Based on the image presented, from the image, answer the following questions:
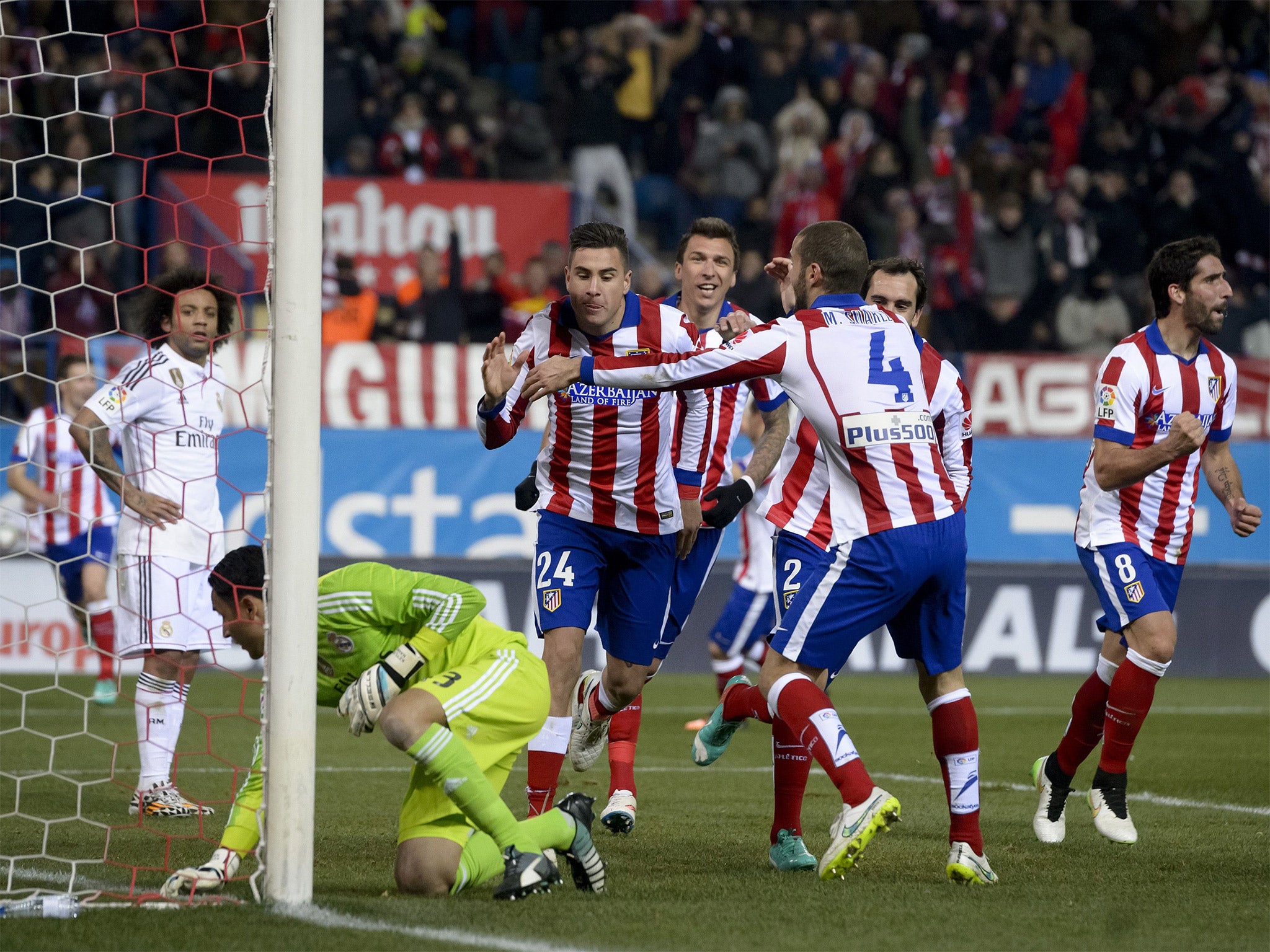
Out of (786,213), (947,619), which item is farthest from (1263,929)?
(786,213)

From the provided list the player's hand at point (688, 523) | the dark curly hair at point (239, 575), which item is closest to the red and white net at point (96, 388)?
the dark curly hair at point (239, 575)

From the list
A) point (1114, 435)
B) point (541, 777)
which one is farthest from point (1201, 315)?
point (541, 777)

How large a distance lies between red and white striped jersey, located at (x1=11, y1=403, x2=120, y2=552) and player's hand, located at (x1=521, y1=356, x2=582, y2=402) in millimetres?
6955

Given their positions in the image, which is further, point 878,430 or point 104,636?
point 104,636

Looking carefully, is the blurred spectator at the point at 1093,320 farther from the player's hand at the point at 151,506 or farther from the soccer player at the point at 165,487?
the player's hand at the point at 151,506

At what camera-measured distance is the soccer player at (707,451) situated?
639 centimetres

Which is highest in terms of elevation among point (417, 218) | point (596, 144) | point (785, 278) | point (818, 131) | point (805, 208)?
point (818, 131)

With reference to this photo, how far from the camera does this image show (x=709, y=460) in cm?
716

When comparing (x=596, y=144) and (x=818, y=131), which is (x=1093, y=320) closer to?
(x=818, y=131)

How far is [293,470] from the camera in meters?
4.47

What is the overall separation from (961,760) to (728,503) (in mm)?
1634

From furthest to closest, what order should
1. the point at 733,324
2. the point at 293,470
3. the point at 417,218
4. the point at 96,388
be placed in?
1. the point at 417,218
2. the point at 96,388
3. the point at 733,324
4. the point at 293,470

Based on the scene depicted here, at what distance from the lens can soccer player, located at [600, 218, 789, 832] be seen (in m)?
6.39

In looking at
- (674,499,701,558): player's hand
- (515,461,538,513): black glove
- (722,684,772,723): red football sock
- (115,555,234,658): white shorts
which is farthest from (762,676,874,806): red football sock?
(115,555,234,658): white shorts
